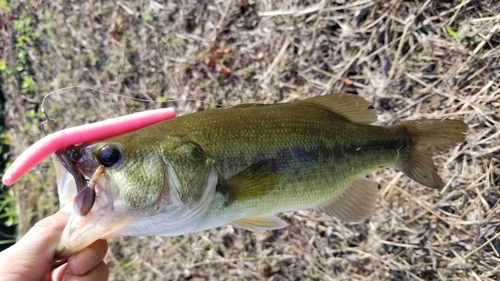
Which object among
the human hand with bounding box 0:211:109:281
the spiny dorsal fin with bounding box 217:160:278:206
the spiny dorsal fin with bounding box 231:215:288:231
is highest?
the spiny dorsal fin with bounding box 217:160:278:206

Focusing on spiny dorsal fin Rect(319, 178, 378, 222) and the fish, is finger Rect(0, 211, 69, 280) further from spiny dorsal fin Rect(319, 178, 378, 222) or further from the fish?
spiny dorsal fin Rect(319, 178, 378, 222)

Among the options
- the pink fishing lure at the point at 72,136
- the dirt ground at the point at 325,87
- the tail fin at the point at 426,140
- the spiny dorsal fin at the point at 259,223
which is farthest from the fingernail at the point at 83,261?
the dirt ground at the point at 325,87

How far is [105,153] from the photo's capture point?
158 cm

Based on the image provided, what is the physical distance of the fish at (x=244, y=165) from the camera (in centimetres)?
158

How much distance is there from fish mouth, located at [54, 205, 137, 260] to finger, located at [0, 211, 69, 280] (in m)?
0.29

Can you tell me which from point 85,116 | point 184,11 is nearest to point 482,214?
point 184,11

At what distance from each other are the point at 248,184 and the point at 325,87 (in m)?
1.72

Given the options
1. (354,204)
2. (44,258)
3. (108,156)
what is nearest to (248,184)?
(108,156)

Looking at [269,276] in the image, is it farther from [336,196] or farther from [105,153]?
[105,153]

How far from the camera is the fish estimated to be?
62.4 inches

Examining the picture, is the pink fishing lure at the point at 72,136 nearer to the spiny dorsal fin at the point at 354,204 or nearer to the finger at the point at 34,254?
the finger at the point at 34,254

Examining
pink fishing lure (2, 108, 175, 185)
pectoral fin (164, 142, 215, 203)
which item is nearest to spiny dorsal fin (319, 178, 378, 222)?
pectoral fin (164, 142, 215, 203)

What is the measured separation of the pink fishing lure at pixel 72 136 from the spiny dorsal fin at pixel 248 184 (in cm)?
46

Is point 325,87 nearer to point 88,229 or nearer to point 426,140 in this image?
point 426,140
